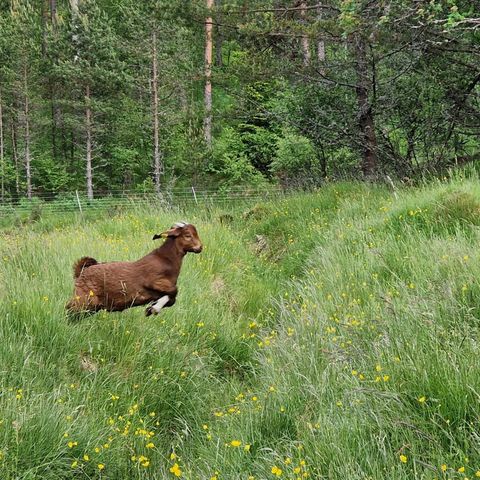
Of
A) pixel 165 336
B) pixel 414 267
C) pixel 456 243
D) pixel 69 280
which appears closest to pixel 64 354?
pixel 165 336

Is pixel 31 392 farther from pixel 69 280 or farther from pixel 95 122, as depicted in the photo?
pixel 95 122

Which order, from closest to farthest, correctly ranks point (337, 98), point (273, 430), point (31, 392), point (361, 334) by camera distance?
point (273, 430), point (31, 392), point (361, 334), point (337, 98)

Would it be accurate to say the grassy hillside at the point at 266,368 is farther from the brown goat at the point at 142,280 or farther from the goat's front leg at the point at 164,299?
the goat's front leg at the point at 164,299

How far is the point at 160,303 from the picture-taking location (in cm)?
319

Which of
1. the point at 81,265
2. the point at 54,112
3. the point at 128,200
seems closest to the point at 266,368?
the point at 81,265

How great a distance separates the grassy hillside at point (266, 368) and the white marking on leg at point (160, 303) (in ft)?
2.10

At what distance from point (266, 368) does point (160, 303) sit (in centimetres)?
96

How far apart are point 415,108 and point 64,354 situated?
8.44 m

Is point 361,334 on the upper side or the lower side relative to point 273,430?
upper

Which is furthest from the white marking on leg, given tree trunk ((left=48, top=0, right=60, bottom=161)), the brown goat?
tree trunk ((left=48, top=0, right=60, bottom=161))

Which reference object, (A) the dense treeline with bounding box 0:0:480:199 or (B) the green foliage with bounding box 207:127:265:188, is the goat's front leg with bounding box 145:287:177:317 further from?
(B) the green foliage with bounding box 207:127:265:188

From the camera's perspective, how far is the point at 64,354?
11.7 feet

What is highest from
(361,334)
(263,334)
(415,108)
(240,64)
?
(240,64)

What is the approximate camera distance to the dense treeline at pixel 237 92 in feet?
29.3
